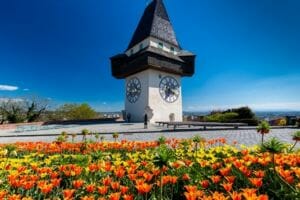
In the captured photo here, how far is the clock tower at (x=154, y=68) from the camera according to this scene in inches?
1033

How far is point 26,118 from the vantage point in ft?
105

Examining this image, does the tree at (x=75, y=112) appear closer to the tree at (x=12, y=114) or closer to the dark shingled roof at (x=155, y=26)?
the tree at (x=12, y=114)

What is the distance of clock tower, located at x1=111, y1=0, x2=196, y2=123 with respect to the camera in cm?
2623

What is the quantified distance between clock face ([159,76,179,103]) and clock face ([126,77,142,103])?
2.76 meters

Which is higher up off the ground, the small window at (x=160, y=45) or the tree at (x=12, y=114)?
the small window at (x=160, y=45)

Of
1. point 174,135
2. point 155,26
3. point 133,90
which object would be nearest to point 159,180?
point 174,135

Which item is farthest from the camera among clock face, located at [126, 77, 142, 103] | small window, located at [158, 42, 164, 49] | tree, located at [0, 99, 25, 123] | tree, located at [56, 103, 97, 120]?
tree, located at [56, 103, 97, 120]

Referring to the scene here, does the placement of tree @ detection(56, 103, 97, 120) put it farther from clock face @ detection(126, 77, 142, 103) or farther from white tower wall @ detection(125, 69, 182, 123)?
white tower wall @ detection(125, 69, 182, 123)

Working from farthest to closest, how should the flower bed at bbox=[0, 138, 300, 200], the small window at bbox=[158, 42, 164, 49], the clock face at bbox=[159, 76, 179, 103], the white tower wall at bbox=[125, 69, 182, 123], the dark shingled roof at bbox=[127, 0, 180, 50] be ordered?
the dark shingled roof at bbox=[127, 0, 180, 50] → the small window at bbox=[158, 42, 164, 49] → the clock face at bbox=[159, 76, 179, 103] → the white tower wall at bbox=[125, 69, 182, 123] → the flower bed at bbox=[0, 138, 300, 200]

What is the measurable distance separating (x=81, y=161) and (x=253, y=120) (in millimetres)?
24055

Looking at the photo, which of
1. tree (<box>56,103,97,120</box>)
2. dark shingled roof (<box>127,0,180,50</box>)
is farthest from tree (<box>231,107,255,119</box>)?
tree (<box>56,103,97,120</box>)

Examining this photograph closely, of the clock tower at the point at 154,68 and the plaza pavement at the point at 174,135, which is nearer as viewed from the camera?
the plaza pavement at the point at 174,135

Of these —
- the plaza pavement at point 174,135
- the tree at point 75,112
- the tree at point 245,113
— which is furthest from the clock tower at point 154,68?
the tree at point 75,112

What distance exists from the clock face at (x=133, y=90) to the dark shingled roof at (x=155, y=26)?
526cm
